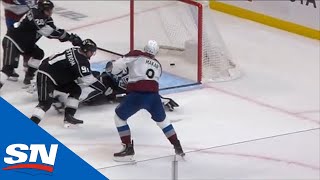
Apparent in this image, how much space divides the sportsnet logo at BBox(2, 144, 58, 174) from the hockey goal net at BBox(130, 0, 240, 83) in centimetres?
382

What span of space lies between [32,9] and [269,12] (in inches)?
122

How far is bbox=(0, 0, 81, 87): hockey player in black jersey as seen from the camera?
790cm

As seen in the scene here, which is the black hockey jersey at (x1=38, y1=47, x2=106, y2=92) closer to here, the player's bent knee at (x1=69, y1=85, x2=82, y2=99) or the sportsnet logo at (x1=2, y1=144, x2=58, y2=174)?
the player's bent knee at (x1=69, y1=85, x2=82, y2=99)

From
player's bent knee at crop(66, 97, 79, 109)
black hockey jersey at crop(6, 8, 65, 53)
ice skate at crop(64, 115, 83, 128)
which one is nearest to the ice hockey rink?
ice skate at crop(64, 115, 83, 128)

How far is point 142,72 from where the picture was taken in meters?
6.58

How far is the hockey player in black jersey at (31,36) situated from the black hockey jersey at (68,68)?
57cm

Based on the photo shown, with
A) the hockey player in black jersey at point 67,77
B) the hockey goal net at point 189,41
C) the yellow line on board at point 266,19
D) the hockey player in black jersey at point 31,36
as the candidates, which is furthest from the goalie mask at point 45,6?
the yellow line on board at point 266,19

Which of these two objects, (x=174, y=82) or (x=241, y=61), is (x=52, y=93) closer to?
(x=174, y=82)

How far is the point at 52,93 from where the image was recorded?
736cm

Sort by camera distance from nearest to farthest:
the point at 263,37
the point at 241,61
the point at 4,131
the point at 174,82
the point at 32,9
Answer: the point at 4,131
the point at 32,9
the point at 174,82
the point at 241,61
the point at 263,37

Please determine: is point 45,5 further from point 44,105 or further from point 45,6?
point 44,105

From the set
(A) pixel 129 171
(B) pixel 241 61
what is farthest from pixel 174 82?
(A) pixel 129 171

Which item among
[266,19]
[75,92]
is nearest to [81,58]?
[75,92]

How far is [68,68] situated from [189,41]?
5.75 ft
